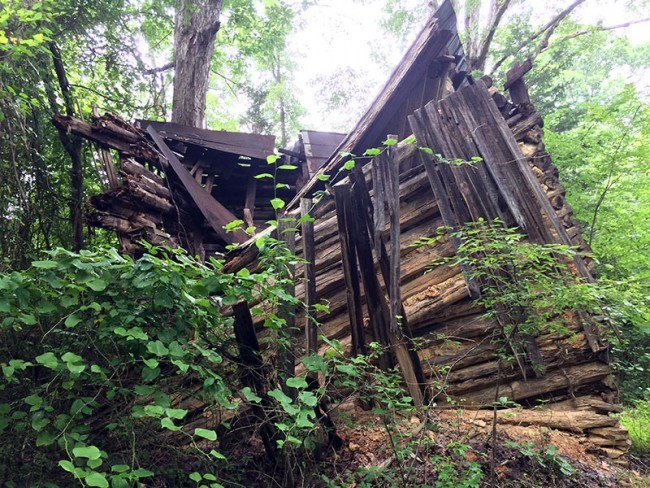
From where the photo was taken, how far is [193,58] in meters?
9.27

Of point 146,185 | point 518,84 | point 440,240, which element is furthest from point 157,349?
point 146,185

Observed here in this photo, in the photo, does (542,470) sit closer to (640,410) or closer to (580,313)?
(580,313)

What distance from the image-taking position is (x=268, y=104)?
19.5 metres

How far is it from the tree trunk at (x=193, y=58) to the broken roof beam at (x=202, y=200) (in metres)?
1.84

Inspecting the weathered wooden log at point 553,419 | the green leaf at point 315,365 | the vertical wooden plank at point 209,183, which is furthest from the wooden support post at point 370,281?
the vertical wooden plank at point 209,183

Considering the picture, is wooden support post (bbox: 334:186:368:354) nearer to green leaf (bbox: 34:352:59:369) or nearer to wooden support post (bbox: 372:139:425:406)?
wooden support post (bbox: 372:139:425:406)

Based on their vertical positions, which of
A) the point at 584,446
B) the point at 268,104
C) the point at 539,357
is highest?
the point at 268,104

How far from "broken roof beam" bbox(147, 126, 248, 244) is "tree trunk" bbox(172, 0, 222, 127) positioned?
1841 mm

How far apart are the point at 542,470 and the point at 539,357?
3.14 ft

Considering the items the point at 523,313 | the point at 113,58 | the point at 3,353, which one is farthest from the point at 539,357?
the point at 113,58

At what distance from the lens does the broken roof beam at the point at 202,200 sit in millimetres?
7388

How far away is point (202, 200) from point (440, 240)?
196 inches

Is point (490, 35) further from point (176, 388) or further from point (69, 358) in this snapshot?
point (69, 358)

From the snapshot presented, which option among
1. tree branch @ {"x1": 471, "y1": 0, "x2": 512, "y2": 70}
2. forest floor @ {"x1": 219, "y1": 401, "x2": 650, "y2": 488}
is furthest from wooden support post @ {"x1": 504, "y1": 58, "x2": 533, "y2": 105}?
tree branch @ {"x1": 471, "y1": 0, "x2": 512, "y2": 70}
